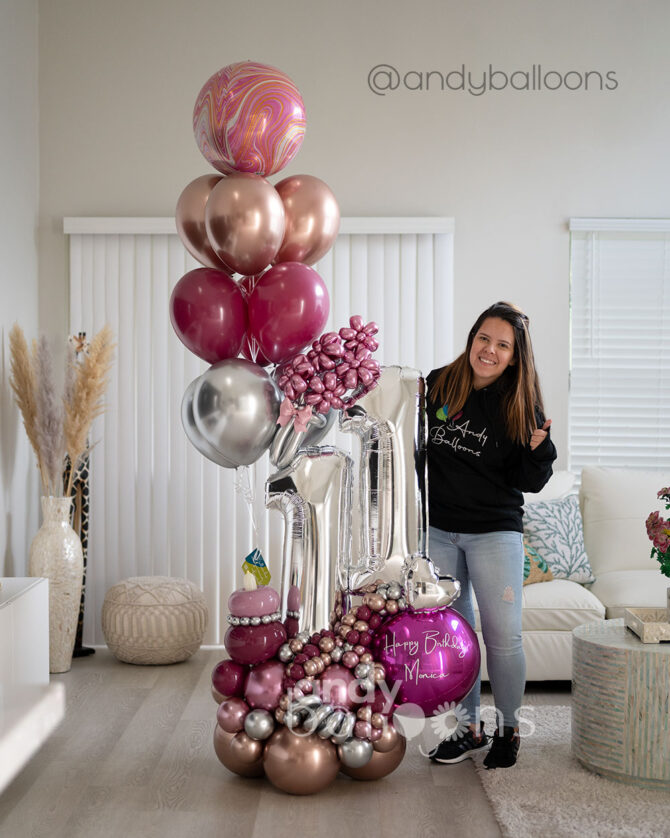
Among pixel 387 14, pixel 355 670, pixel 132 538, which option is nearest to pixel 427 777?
pixel 355 670

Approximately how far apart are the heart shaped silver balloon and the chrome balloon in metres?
0.05

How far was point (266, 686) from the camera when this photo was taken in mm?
2314

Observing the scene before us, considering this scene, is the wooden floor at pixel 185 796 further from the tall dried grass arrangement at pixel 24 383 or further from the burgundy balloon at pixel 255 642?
the tall dried grass arrangement at pixel 24 383

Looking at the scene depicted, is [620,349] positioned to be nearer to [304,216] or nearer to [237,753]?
[304,216]

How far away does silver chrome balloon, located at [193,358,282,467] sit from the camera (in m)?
2.23

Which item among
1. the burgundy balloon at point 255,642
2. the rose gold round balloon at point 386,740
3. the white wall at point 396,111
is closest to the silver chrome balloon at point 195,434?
the burgundy balloon at point 255,642

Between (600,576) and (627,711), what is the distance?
125cm

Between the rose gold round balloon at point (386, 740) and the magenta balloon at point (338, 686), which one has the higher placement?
the magenta balloon at point (338, 686)

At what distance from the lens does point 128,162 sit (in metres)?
4.06

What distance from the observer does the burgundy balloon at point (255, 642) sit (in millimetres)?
2336

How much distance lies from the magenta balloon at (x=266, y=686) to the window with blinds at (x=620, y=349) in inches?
87.0

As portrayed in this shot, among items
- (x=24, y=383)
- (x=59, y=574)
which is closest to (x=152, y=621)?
(x=59, y=574)

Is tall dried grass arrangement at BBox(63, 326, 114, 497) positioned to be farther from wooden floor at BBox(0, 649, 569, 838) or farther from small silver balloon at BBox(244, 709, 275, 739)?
small silver balloon at BBox(244, 709, 275, 739)

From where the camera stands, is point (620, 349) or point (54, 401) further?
point (620, 349)
